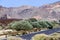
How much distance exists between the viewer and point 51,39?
14.3 meters

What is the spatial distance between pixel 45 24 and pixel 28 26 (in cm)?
372

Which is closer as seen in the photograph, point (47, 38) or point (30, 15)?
point (47, 38)

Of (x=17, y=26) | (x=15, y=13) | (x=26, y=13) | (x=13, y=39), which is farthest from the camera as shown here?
(x=26, y=13)

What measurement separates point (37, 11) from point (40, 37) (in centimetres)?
2925

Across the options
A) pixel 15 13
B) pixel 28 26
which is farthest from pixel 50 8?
pixel 28 26

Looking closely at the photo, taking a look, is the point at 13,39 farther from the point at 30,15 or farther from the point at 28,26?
the point at 30,15

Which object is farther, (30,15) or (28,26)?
(30,15)

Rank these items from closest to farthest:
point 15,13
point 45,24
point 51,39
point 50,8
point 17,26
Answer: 1. point 51,39
2. point 17,26
3. point 45,24
4. point 15,13
5. point 50,8

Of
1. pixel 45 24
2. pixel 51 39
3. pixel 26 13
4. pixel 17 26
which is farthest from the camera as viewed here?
pixel 26 13

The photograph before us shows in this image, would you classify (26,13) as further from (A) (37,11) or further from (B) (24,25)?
(B) (24,25)

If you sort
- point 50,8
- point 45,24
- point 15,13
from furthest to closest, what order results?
point 50,8 → point 15,13 → point 45,24

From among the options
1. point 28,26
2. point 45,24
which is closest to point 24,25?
point 28,26

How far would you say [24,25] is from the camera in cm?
2605

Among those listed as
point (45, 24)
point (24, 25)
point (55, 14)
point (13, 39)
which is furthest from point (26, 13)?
point (13, 39)
